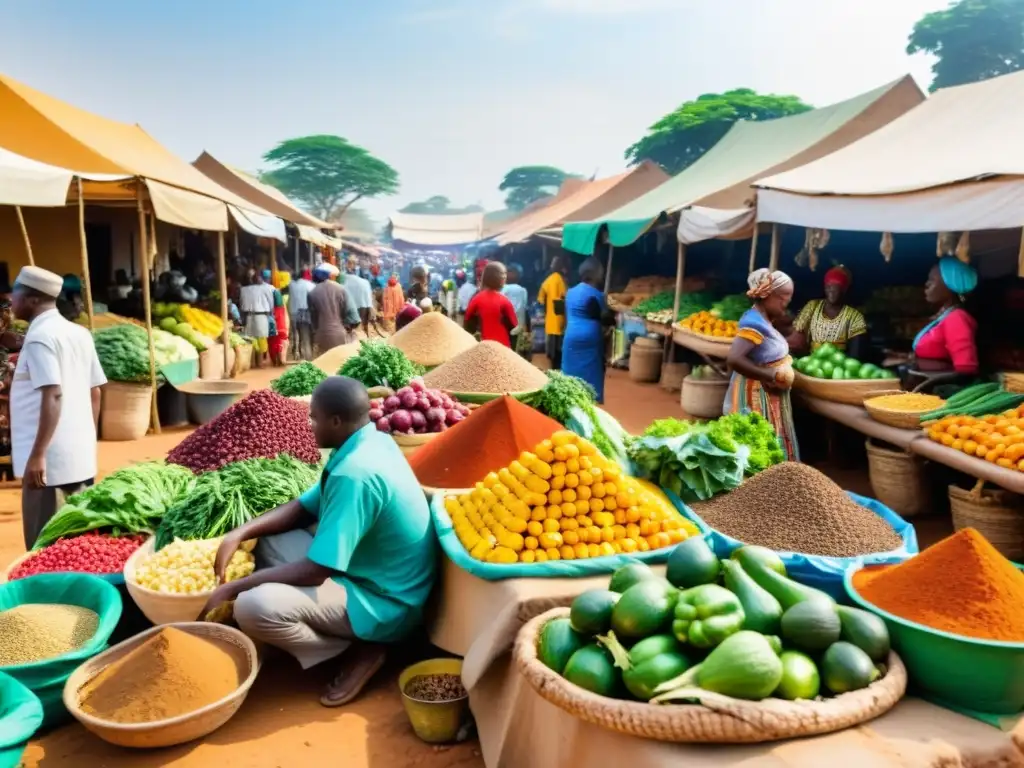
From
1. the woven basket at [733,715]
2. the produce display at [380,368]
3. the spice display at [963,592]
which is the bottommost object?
the woven basket at [733,715]

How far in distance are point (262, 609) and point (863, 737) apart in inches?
78.9

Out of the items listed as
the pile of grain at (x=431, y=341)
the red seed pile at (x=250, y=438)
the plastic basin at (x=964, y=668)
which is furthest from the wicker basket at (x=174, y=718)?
the pile of grain at (x=431, y=341)

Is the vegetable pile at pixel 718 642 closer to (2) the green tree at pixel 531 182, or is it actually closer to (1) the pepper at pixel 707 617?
(1) the pepper at pixel 707 617

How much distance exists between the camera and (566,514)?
273 centimetres

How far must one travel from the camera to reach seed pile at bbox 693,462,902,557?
8.95 ft

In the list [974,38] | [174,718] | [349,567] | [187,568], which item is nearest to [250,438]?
[187,568]

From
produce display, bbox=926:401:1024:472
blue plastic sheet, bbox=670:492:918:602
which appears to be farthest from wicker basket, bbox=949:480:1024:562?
blue plastic sheet, bbox=670:492:918:602

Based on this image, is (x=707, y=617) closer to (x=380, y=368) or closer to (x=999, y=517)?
(x=999, y=517)

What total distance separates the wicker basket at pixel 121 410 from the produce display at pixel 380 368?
3241 mm

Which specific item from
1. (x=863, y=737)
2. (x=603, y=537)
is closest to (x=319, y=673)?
(x=603, y=537)

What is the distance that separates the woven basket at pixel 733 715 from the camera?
1650 millimetres

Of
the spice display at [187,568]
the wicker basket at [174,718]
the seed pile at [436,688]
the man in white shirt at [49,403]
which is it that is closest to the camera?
the wicker basket at [174,718]

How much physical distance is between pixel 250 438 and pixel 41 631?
160 cm

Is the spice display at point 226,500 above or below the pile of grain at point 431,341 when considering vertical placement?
below
